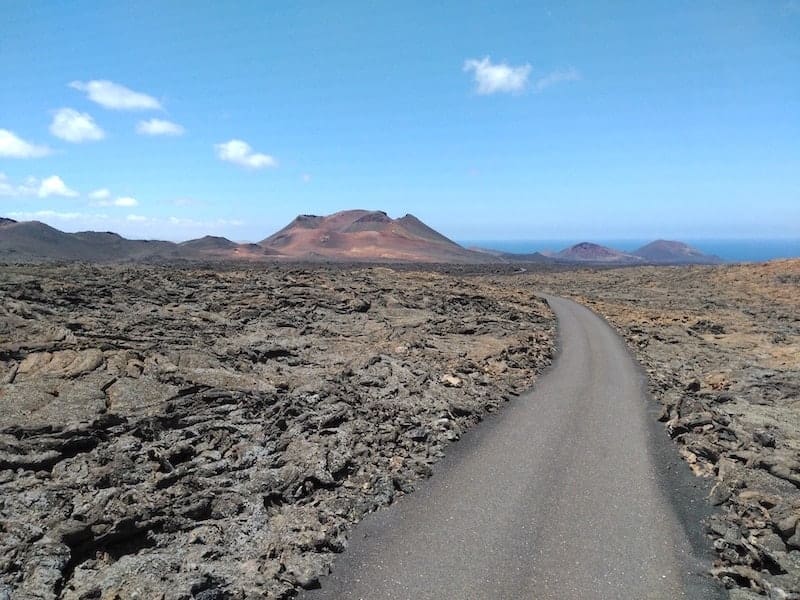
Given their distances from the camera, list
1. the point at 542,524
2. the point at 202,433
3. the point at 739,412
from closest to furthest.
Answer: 1. the point at 542,524
2. the point at 202,433
3. the point at 739,412

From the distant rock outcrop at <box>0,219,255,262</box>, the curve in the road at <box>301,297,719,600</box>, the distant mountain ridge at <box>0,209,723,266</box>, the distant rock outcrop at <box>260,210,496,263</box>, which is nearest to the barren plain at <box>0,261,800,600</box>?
the curve in the road at <box>301,297,719,600</box>

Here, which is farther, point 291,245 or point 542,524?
point 291,245

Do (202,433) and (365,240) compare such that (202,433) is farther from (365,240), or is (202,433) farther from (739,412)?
(365,240)

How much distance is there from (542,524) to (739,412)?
35.0 feet

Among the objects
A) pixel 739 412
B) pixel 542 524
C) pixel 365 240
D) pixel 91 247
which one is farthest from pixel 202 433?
pixel 365 240

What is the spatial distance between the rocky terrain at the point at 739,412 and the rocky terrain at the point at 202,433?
18.3 ft

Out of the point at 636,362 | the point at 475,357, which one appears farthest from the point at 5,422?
the point at 636,362

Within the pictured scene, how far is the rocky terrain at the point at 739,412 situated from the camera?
8.03 metres

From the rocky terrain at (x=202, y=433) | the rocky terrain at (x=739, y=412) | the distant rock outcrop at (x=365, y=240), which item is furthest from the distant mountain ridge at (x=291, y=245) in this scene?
the rocky terrain at (x=739, y=412)

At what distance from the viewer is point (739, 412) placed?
607 inches

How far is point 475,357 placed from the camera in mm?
21141

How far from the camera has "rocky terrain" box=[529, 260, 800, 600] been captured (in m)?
8.03

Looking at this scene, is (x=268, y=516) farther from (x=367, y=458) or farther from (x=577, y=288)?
(x=577, y=288)

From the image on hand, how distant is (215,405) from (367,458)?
4443mm
